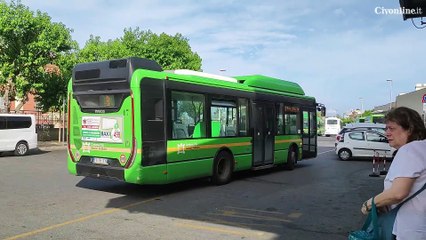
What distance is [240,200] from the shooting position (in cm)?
920

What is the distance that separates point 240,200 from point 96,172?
3.13m

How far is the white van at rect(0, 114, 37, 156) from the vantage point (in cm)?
1977

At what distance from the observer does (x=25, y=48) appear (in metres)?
24.8

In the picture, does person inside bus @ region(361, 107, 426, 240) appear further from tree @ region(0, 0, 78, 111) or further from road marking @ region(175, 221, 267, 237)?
tree @ region(0, 0, 78, 111)

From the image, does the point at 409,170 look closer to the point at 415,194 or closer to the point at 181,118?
the point at 415,194

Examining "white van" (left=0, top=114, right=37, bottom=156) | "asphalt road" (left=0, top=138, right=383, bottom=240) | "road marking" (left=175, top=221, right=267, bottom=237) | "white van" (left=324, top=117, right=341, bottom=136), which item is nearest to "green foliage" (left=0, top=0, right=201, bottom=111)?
"white van" (left=0, top=114, right=37, bottom=156)

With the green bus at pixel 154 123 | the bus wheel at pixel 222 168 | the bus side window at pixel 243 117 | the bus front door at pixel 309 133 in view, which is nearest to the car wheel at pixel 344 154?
the bus front door at pixel 309 133

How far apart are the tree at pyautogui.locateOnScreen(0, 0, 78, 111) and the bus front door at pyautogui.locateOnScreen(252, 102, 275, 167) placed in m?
16.5

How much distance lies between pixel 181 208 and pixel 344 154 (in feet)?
45.7

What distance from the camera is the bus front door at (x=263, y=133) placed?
12.9m

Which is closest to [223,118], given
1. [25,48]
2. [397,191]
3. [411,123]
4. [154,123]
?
[154,123]

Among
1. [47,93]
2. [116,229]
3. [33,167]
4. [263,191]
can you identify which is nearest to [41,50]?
[47,93]

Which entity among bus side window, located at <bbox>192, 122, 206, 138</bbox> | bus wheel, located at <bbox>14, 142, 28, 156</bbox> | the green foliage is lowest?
bus wheel, located at <bbox>14, 142, 28, 156</bbox>

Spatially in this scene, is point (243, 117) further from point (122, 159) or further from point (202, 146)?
point (122, 159)
